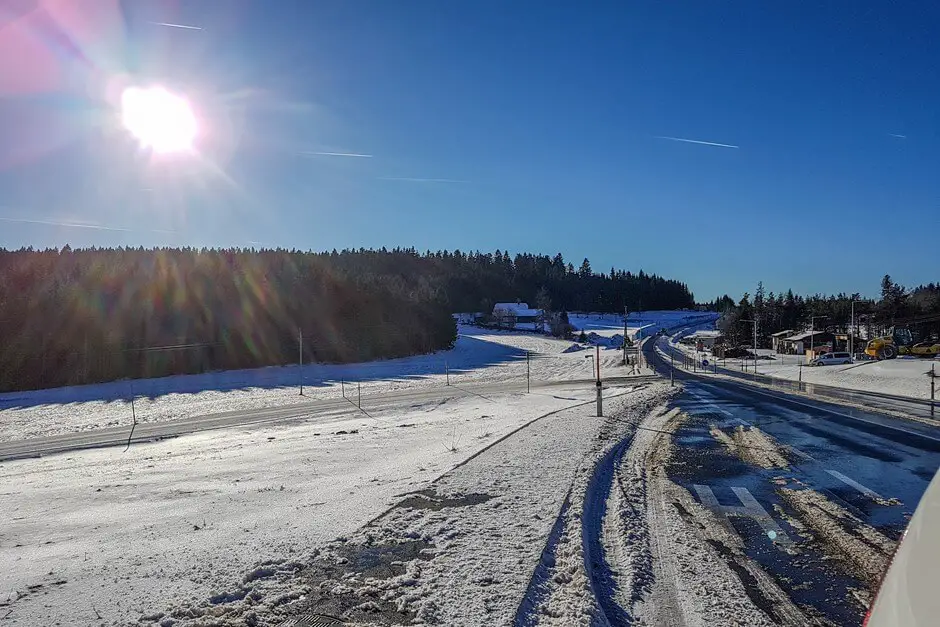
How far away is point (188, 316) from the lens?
49.9 meters

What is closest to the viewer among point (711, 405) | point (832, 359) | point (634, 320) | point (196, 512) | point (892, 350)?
point (196, 512)

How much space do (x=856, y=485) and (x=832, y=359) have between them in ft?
203

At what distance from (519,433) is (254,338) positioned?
46.2 m

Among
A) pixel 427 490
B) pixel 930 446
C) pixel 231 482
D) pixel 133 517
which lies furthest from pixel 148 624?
pixel 930 446

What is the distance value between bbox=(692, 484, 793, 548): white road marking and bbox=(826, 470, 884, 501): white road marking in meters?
1.48

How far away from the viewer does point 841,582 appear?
14.3 ft

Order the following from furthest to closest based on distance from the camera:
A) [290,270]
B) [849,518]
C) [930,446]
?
[290,270] → [930,446] → [849,518]

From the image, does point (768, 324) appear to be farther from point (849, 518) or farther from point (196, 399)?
point (849, 518)

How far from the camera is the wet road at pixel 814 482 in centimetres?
448

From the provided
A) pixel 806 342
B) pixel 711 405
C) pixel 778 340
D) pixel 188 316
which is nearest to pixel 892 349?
pixel 806 342

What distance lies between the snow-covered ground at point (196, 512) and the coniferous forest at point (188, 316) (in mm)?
35202

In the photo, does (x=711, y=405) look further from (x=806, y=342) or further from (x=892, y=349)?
(x=806, y=342)

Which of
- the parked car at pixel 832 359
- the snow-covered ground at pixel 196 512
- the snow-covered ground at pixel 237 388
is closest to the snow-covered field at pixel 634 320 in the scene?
the parked car at pixel 832 359

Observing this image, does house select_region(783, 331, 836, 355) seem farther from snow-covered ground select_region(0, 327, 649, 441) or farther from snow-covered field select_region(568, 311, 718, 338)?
snow-covered field select_region(568, 311, 718, 338)
